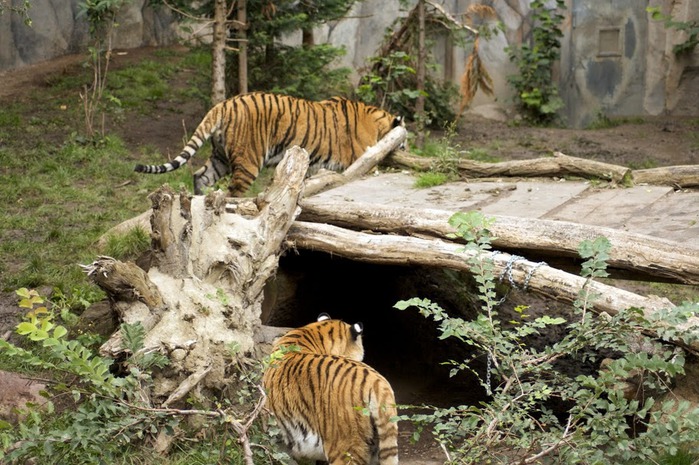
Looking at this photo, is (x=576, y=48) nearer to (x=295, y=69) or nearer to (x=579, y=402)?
(x=295, y=69)

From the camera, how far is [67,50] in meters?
14.1

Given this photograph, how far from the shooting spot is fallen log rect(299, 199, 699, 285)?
5.40m

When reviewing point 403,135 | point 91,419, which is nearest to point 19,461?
point 91,419

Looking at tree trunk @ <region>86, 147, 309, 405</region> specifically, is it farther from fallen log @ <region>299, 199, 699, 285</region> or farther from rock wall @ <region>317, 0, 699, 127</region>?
rock wall @ <region>317, 0, 699, 127</region>

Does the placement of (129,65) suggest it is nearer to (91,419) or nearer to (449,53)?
(449,53)

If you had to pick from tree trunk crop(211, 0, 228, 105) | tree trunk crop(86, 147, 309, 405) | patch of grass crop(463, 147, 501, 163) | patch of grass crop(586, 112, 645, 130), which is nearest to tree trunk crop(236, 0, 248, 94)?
tree trunk crop(211, 0, 228, 105)

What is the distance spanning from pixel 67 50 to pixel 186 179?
17.9 feet


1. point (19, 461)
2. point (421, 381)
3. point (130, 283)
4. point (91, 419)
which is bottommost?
point (421, 381)

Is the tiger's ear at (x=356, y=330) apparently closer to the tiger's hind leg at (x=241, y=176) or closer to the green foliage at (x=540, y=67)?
the tiger's hind leg at (x=241, y=176)

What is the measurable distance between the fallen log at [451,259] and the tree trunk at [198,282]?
320mm

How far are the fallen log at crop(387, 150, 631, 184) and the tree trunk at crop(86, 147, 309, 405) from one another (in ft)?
8.87

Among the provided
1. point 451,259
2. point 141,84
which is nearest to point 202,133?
point 451,259

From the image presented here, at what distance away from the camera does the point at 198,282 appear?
17.7 ft

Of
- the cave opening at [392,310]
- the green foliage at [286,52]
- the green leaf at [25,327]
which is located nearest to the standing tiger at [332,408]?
the green leaf at [25,327]
